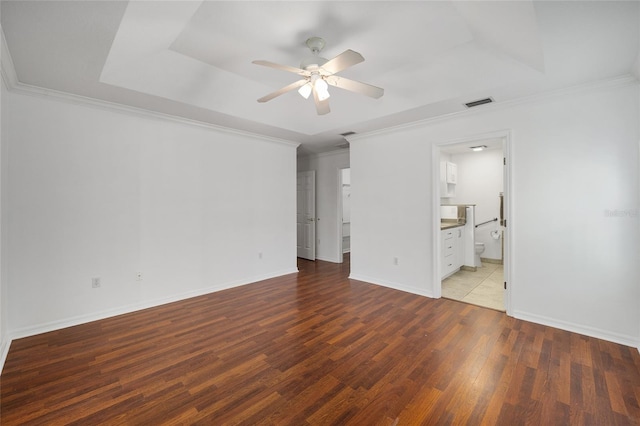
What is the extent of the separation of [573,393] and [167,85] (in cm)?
446

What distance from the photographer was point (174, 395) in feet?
6.21

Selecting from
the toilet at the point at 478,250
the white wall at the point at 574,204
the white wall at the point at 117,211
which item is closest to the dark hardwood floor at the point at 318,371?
the white wall at the point at 574,204

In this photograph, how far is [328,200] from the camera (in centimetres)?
622

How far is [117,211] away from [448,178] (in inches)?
226

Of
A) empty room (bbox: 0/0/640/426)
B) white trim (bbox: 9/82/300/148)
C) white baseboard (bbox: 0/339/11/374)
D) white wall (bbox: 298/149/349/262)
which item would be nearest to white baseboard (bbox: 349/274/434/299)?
empty room (bbox: 0/0/640/426)

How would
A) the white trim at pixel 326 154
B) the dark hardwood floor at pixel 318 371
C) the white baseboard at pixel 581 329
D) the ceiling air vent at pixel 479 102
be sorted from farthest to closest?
the white trim at pixel 326 154 → the ceiling air vent at pixel 479 102 → the white baseboard at pixel 581 329 → the dark hardwood floor at pixel 318 371

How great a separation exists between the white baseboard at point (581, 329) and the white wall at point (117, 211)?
12.4 ft

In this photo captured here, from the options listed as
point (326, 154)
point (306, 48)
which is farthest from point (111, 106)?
point (326, 154)

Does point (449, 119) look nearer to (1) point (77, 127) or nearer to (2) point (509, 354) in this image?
(2) point (509, 354)

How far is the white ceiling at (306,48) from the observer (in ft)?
6.06

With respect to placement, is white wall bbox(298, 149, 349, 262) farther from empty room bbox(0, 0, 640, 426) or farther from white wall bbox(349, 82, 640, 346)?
white wall bbox(349, 82, 640, 346)

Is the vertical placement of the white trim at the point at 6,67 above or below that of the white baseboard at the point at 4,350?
above

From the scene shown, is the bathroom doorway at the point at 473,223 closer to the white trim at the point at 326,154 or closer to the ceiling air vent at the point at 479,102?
the ceiling air vent at the point at 479,102

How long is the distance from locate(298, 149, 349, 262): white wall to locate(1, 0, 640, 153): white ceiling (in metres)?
2.43
